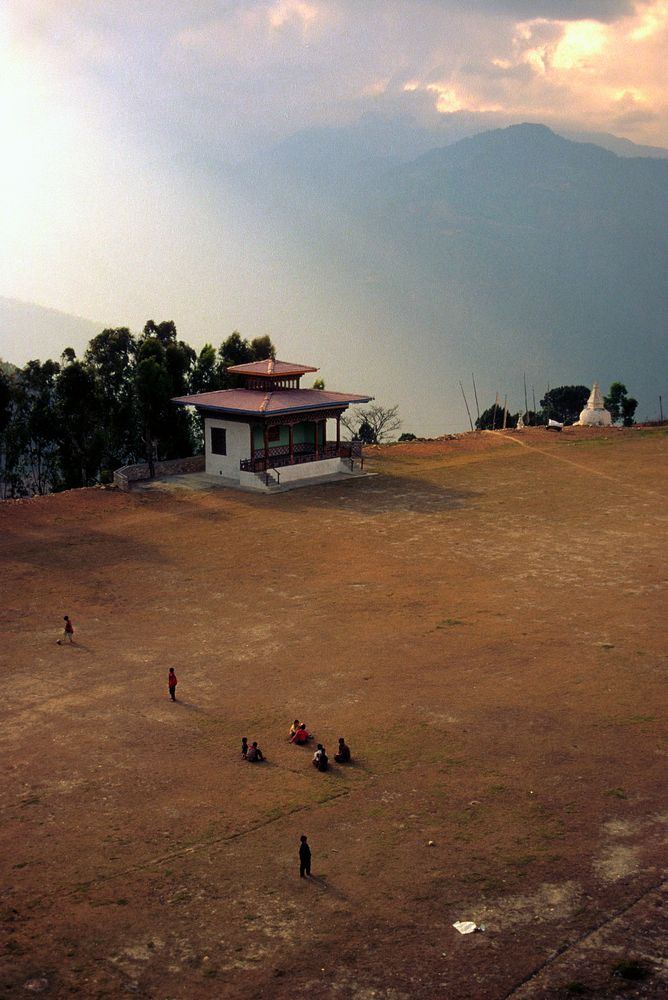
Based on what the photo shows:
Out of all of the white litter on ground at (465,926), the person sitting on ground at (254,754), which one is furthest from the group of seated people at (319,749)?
the white litter on ground at (465,926)

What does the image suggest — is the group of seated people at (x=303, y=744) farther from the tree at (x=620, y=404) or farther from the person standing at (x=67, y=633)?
the tree at (x=620, y=404)

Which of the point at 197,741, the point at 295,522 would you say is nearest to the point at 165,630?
the point at 197,741

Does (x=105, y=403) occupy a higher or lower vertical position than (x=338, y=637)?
higher

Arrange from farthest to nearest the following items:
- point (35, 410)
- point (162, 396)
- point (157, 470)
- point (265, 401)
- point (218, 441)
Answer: point (35, 410) → point (162, 396) → point (218, 441) → point (157, 470) → point (265, 401)

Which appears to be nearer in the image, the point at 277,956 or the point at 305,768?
the point at 277,956

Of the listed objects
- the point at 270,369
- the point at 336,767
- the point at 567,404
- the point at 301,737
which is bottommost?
the point at 336,767

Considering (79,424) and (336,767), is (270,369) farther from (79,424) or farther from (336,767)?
(336,767)

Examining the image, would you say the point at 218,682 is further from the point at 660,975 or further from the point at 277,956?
the point at 660,975

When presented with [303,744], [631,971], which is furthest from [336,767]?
[631,971]

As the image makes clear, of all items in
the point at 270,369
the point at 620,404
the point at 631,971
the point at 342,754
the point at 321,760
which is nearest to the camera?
the point at 631,971
